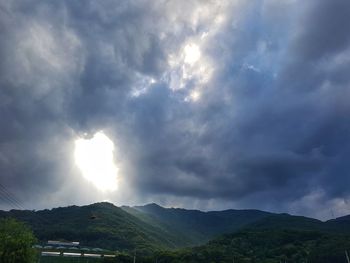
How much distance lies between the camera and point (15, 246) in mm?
108438

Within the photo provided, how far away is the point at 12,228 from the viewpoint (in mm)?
119125

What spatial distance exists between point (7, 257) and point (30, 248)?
7798mm

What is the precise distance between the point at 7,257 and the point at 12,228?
48.9ft

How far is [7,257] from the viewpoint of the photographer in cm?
10606

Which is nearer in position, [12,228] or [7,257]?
[7,257]

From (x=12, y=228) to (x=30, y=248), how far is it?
12397mm

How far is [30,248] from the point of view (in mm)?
112375

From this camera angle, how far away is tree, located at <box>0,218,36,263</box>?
106312 millimetres

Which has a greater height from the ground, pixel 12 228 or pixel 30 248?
pixel 12 228

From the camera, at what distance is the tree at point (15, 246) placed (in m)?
106

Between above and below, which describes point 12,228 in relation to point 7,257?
above
